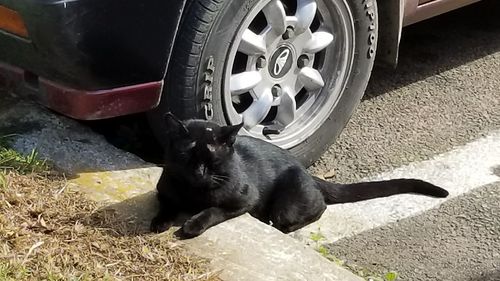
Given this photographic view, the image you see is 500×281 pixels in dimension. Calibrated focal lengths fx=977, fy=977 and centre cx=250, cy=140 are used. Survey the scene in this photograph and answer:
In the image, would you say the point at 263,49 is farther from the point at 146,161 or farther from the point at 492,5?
the point at 492,5

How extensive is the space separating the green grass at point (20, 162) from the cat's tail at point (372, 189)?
1.20 metres

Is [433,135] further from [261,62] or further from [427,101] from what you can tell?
[261,62]

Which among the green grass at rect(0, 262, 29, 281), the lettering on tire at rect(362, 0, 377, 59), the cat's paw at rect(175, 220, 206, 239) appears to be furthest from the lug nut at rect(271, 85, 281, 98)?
the green grass at rect(0, 262, 29, 281)

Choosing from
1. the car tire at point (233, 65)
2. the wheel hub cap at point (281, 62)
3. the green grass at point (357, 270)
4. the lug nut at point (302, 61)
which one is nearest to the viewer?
the green grass at point (357, 270)

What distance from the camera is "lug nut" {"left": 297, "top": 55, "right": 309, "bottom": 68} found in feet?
14.7

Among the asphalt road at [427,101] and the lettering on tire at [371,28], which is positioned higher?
the lettering on tire at [371,28]

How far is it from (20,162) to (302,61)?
4.45ft

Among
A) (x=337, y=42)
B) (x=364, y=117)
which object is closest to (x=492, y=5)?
(x=364, y=117)

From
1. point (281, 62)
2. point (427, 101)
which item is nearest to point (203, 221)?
point (281, 62)

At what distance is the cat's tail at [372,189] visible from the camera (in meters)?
4.30

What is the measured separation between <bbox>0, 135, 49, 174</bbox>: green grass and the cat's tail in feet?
3.92

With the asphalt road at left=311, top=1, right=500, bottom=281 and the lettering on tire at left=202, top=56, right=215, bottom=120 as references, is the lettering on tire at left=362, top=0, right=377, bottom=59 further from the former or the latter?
the lettering on tire at left=202, top=56, right=215, bottom=120

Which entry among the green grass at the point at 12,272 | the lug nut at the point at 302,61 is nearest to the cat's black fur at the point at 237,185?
the lug nut at the point at 302,61

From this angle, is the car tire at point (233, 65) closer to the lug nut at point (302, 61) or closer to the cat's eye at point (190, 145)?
the lug nut at point (302, 61)
